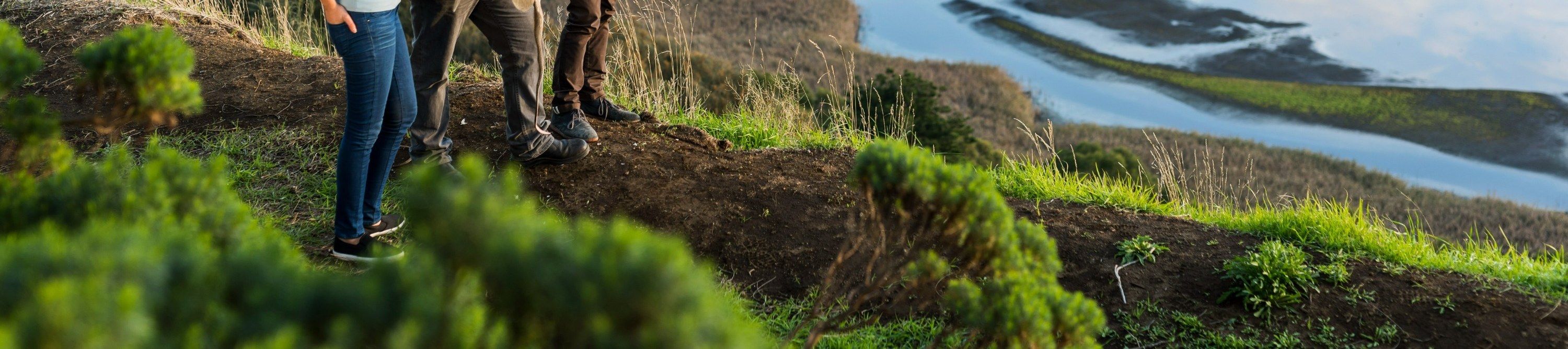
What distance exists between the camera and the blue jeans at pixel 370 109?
2826mm

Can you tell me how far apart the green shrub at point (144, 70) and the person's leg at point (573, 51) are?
101 inches

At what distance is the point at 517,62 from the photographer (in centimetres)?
394

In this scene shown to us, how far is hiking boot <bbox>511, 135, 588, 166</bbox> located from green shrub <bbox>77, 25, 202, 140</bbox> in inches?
87.1

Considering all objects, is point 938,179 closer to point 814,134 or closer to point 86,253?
point 86,253

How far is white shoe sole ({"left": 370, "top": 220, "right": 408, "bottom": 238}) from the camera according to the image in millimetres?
3432

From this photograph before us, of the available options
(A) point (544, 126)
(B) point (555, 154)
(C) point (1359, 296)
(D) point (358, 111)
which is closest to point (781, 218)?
(B) point (555, 154)

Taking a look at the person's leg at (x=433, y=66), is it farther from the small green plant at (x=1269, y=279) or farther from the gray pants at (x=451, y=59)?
the small green plant at (x=1269, y=279)

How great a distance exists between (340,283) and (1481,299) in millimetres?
3768

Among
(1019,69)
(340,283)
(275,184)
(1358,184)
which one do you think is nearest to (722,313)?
(340,283)

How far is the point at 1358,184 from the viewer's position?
19141 millimetres

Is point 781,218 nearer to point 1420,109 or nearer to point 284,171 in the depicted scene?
point 284,171

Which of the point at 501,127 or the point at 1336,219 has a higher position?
the point at 1336,219

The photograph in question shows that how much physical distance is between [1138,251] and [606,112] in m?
2.73

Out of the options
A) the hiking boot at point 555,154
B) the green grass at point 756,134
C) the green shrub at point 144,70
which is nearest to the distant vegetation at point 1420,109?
the green grass at point 756,134
